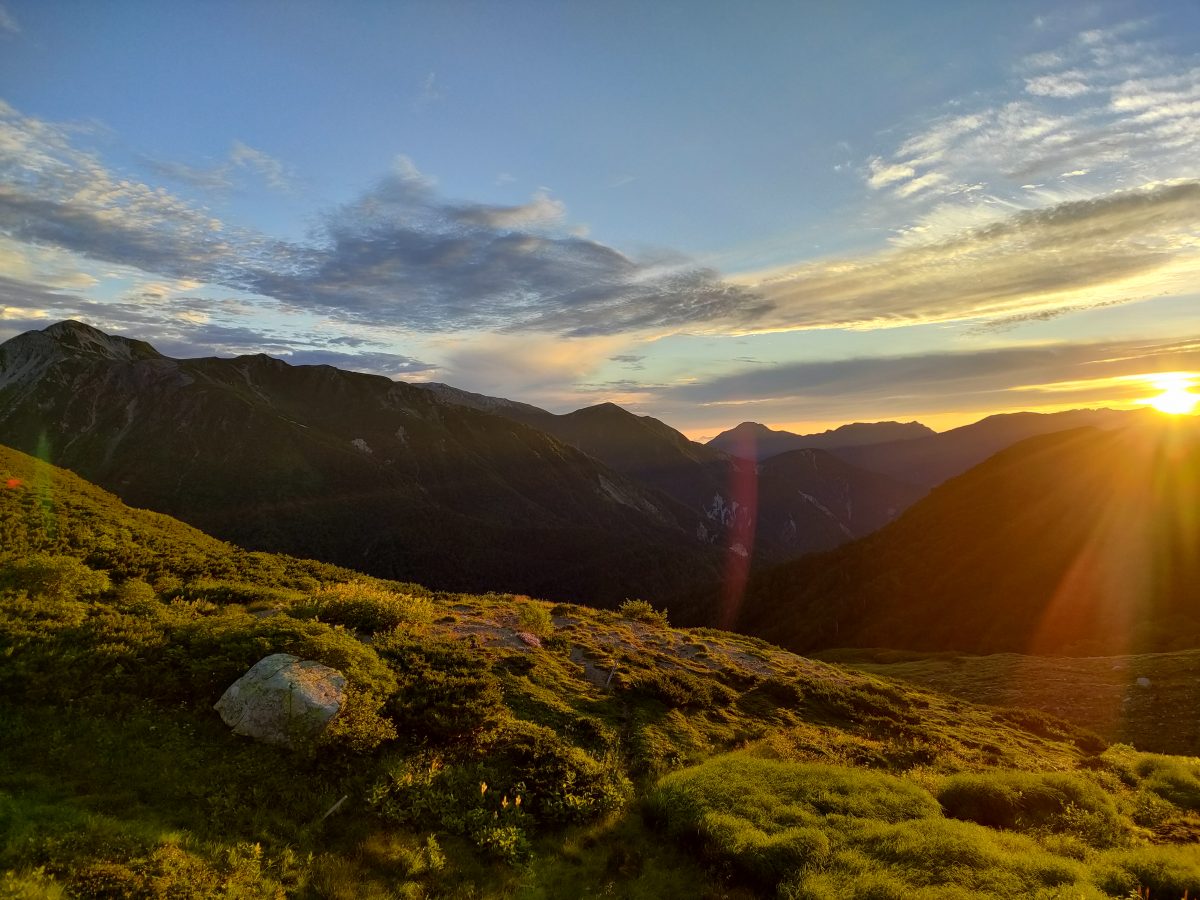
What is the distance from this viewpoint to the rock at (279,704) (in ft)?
40.1

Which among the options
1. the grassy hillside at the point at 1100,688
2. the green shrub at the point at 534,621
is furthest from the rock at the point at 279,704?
the grassy hillside at the point at 1100,688

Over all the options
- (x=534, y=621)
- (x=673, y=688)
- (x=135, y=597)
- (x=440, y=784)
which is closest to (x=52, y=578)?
(x=135, y=597)

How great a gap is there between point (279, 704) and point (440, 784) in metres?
3.95

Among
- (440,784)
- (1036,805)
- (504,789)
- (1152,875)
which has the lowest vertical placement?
(1036,805)

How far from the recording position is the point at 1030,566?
375 ft

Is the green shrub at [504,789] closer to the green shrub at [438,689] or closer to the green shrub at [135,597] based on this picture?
the green shrub at [438,689]

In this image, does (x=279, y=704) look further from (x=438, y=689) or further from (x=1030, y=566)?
(x=1030, y=566)

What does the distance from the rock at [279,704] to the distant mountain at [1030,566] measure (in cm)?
9252

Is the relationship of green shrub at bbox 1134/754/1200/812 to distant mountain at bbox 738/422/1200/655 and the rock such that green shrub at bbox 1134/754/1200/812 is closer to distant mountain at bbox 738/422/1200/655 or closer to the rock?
the rock

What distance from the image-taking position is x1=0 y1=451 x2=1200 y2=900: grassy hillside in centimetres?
952

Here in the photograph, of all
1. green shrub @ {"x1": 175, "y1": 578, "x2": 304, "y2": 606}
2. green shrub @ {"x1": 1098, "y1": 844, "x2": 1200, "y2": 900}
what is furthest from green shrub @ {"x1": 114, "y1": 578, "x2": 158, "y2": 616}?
green shrub @ {"x1": 1098, "y1": 844, "x2": 1200, "y2": 900}

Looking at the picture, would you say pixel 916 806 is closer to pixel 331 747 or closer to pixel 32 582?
pixel 331 747

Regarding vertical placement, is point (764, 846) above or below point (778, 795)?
above

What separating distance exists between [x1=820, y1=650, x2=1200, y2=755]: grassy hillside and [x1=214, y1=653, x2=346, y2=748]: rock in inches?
1695
